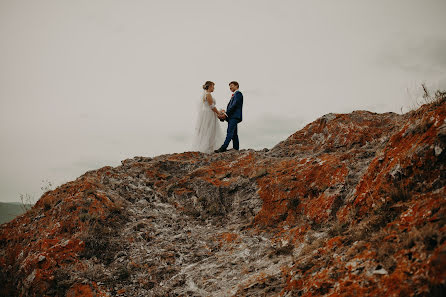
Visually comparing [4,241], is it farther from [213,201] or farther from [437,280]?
[437,280]

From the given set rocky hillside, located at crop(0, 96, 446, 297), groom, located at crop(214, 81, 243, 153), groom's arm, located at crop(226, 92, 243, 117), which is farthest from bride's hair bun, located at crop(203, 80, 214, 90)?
rocky hillside, located at crop(0, 96, 446, 297)

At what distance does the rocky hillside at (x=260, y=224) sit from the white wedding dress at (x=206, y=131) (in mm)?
1862

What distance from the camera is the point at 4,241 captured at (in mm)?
7070

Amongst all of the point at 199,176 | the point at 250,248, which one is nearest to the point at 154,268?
the point at 250,248

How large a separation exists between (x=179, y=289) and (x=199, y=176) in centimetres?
424

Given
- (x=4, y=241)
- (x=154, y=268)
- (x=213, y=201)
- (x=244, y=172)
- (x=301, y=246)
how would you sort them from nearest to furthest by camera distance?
1. (x=301, y=246)
2. (x=154, y=268)
3. (x=4, y=241)
4. (x=213, y=201)
5. (x=244, y=172)

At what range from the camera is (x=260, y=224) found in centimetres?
641

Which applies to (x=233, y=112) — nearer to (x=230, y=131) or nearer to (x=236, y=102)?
(x=236, y=102)

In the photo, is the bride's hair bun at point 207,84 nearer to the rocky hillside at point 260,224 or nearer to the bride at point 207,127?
the bride at point 207,127

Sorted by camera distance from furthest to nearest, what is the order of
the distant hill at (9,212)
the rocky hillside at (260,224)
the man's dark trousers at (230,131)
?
the man's dark trousers at (230,131) → the distant hill at (9,212) → the rocky hillside at (260,224)

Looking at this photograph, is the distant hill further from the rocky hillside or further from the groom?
the groom

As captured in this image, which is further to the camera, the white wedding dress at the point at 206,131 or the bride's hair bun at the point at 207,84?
the white wedding dress at the point at 206,131

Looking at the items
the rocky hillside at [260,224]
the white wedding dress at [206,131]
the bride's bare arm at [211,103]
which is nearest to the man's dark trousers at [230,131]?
the white wedding dress at [206,131]

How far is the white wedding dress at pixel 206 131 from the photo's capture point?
464 inches
